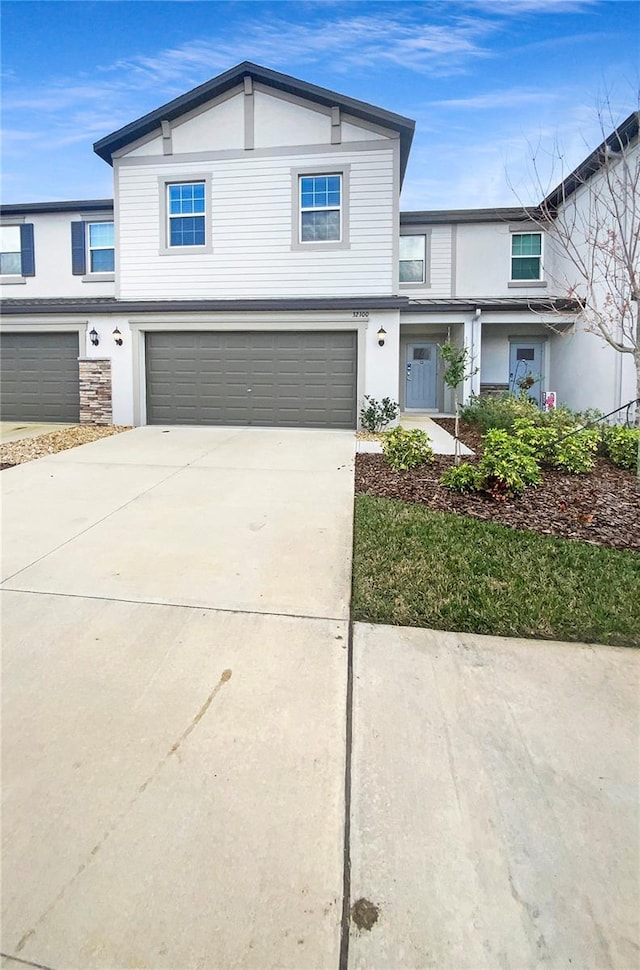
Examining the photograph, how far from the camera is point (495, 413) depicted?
37.0 feet

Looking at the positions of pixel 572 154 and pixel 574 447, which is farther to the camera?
pixel 572 154

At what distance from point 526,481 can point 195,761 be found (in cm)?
531

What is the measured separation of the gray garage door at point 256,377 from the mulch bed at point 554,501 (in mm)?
4313

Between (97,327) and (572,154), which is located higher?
(572,154)

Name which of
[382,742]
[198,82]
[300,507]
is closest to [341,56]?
[198,82]

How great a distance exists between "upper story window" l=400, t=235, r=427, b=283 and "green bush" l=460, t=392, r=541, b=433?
4334mm

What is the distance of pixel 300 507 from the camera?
5965 millimetres

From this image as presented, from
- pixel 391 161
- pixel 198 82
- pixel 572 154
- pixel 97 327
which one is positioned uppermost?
pixel 198 82

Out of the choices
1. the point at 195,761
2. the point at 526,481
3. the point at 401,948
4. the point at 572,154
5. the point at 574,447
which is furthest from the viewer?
the point at 572,154

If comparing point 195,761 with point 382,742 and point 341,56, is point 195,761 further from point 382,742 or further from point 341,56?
point 341,56

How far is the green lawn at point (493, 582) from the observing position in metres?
3.41

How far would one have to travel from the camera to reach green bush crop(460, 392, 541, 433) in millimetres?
10617

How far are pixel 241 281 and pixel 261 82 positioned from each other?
13.4 ft

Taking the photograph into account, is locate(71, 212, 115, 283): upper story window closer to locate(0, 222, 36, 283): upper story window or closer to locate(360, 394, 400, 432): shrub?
locate(0, 222, 36, 283): upper story window
